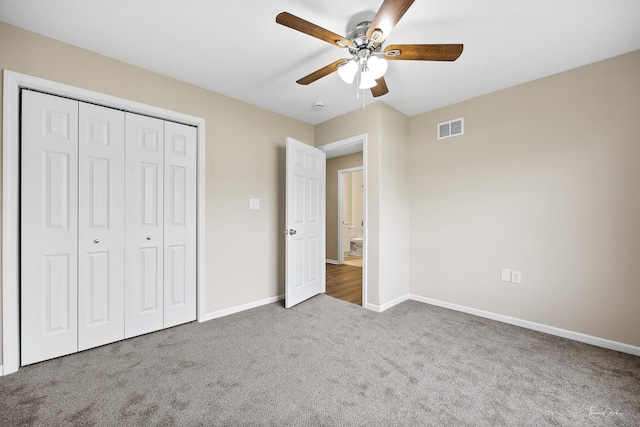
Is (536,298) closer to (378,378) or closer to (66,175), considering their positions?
(378,378)

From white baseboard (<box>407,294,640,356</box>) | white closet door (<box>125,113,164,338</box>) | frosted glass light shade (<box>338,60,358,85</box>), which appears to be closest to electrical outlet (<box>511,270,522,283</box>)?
white baseboard (<box>407,294,640,356</box>)

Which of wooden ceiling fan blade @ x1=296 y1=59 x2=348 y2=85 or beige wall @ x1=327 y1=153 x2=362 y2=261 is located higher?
wooden ceiling fan blade @ x1=296 y1=59 x2=348 y2=85

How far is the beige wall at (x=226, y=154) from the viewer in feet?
6.68

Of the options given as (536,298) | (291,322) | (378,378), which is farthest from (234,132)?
(536,298)

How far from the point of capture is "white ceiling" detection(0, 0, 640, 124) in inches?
66.5

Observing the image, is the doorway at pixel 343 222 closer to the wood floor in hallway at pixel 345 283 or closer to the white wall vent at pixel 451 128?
the wood floor in hallway at pixel 345 283

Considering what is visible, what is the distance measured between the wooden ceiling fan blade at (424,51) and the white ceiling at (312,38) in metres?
0.28

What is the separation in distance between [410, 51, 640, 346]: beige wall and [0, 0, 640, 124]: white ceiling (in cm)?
33

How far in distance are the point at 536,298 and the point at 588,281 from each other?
16.6 inches

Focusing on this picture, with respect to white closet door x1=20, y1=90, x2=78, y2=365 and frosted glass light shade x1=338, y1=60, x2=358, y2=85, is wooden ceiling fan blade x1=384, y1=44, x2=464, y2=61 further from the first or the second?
white closet door x1=20, y1=90, x2=78, y2=365

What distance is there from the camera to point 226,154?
294 cm

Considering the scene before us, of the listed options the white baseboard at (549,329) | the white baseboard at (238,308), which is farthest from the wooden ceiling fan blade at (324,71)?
the white baseboard at (549,329)

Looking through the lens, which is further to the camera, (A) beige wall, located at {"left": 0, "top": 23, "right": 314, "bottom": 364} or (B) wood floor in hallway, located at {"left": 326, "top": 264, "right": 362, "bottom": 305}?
(B) wood floor in hallway, located at {"left": 326, "top": 264, "right": 362, "bottom": 305}

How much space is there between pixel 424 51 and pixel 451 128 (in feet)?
5.75
